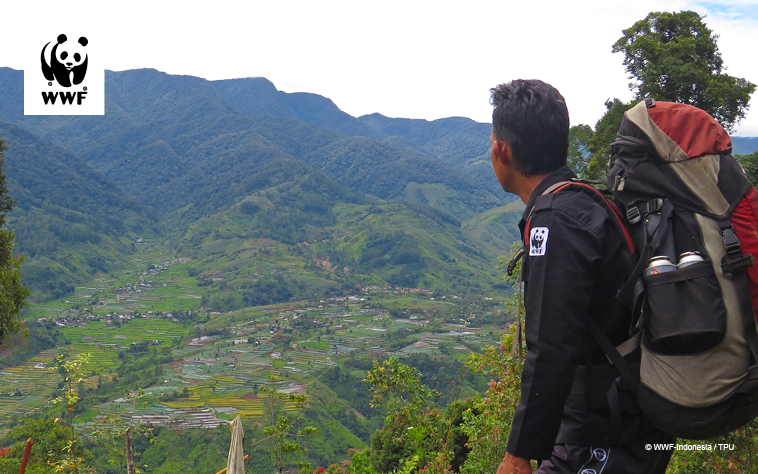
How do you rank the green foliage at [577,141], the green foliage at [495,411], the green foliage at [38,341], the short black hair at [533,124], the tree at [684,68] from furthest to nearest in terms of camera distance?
the green foliage at [38,341] < the green foliage at [577,141] < the tree at [684,68] < the green foliage at [495,411] < the short black hair at [533,124]

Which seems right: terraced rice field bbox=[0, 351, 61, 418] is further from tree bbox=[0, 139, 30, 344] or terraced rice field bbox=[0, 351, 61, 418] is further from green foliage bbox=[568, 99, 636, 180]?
green foliage bbox=[568, 99, 636, 180]

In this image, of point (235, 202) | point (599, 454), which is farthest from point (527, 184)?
point (235, 202)

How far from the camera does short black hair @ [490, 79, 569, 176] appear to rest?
60.4 inches

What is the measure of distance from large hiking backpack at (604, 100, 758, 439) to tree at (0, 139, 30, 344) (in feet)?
36.7

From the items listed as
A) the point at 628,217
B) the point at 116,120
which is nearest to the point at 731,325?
the point at 628,217

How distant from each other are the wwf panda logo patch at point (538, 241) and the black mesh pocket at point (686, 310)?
284 millimetres

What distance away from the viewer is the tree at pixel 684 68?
11.6 m

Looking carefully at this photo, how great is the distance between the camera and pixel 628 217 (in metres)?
1.42

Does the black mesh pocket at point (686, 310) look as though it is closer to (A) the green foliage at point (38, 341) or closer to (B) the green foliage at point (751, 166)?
(B) the green foliage at point (751, 166)

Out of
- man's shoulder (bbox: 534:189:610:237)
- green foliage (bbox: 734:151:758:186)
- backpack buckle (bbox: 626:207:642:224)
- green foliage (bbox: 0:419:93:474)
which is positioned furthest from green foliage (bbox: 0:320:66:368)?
backpack buckle (bbox: 626:207:642:224)

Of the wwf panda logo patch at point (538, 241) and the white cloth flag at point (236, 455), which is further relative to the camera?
the white cloth flag at point (236, 455)

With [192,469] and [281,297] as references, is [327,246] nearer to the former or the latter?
[281,297]

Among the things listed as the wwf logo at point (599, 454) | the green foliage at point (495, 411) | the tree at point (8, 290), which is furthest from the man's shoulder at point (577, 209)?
Answer: the tree at point (8, 290)

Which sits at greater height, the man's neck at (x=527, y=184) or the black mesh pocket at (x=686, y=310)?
the man's neck at (x=527, y=184)
